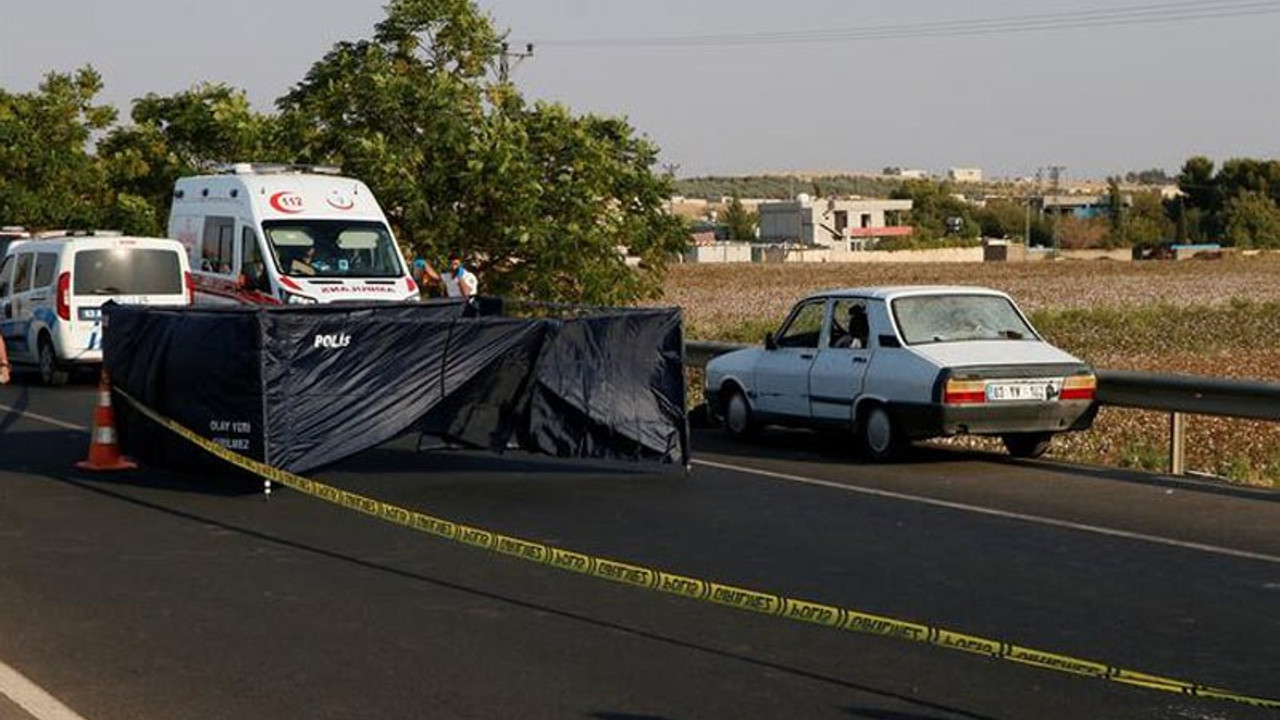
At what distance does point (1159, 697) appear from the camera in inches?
287

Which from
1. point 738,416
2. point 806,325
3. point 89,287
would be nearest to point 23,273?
point 89,287

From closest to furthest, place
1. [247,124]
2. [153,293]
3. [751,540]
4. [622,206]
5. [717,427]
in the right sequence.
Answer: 1. [751,540]
2. [717,427]
3. [153,293]
4. [622,206]
5. [247,124]

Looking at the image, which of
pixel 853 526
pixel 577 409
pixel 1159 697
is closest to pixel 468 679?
pixel 1159 697

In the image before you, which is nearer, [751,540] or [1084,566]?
[1084,566]

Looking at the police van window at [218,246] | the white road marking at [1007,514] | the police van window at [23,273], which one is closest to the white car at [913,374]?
the white road marking at [1007,514]

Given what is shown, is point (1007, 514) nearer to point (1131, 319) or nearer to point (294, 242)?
point (294, 242)

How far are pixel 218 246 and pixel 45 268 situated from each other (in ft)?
7.38

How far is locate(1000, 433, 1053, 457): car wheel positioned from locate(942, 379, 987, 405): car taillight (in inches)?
38.2

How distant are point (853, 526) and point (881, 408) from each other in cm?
356

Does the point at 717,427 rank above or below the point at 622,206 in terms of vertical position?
below

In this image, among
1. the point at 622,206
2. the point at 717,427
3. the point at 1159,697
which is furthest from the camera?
the point at 622,206

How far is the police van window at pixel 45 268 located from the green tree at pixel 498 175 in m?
5.69

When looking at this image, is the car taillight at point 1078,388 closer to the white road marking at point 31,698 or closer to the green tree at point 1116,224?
the white road marking at point 31,698

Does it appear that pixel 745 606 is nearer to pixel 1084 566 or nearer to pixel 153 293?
pixel 1084 566
